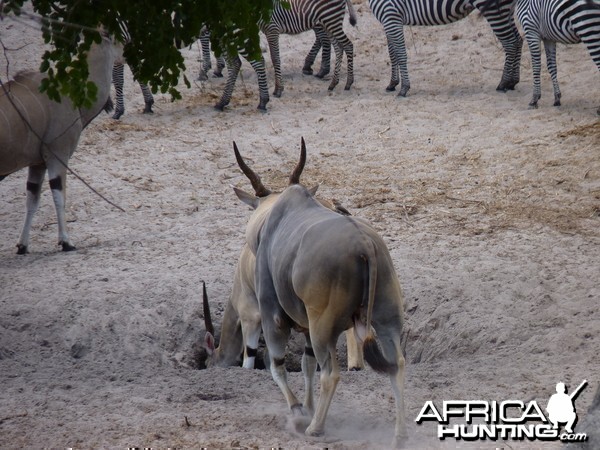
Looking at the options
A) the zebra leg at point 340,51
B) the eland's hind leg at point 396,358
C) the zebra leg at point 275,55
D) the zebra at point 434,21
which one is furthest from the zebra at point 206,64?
the eland's hind leg at point 396,358

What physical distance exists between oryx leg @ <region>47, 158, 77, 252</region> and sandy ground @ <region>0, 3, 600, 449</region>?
16cm

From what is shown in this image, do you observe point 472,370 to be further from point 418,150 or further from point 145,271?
point 418,150

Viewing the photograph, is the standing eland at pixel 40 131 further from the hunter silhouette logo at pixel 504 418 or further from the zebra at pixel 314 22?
the zebra at pixel 314 22

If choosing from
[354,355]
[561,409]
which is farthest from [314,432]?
[354,355]

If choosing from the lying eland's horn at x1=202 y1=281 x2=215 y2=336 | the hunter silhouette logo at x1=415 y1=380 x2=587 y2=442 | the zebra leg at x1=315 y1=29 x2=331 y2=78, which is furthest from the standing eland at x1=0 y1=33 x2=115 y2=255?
the zebra leg at x1=315 y1=29 x2=331 y2=78

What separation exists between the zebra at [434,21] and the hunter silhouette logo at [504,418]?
796 centimetres

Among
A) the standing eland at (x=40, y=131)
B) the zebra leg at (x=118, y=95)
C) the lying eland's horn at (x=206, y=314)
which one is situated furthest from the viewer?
the zebra leg at (x=118, y=95)

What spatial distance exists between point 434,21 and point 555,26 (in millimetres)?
2384

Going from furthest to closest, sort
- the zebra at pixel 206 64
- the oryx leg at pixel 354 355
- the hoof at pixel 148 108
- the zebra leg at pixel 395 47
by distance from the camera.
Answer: the zebra at pixel 206 64 < the zebra leg at pixel 395 47 < the hoof at pixel 148 108 < the oryx leg at pixel 354 355

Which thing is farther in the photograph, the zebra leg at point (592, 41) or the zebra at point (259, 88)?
the zebra at point (259, 88)

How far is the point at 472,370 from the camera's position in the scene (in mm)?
6047

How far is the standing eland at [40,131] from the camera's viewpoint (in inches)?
327

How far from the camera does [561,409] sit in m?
4.93

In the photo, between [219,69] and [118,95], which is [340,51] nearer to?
[219,69]
